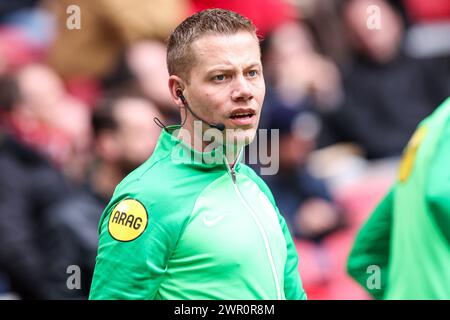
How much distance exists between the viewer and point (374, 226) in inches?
195

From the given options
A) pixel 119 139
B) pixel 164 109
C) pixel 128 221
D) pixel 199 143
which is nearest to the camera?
Answer: pixel 128 221

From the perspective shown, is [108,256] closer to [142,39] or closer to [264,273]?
[264,273]

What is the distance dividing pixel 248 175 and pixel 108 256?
26.3 inches

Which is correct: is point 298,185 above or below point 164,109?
below

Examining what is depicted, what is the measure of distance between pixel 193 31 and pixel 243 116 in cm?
33

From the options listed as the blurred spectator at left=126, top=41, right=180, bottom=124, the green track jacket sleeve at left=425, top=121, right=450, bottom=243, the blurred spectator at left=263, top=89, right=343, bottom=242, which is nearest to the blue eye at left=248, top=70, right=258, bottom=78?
the green track jacket sleeve at left=425, top=121, right=450, bottom=243

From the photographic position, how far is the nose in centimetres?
392

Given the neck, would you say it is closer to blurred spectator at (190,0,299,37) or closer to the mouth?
the mouth

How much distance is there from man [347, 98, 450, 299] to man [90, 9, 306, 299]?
663mm

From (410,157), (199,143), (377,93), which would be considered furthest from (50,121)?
(199,143)

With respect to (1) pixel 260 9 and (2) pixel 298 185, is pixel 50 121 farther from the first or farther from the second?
(1) pixel 260 9

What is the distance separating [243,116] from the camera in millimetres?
3979

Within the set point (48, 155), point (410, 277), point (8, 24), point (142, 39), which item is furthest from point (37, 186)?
point (410, 277)

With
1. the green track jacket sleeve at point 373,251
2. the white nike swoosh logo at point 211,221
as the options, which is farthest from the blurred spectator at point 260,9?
the white nike swoosh logo at point 211,221
